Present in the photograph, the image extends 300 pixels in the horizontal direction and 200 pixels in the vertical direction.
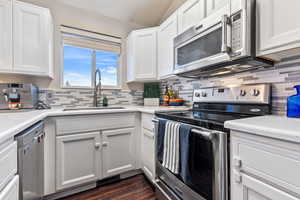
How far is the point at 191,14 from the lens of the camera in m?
1.51

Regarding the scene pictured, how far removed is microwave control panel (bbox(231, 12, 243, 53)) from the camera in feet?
3.33

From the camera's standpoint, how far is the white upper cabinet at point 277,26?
0.85 metres

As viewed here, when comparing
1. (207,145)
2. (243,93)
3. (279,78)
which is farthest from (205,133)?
(279,78)

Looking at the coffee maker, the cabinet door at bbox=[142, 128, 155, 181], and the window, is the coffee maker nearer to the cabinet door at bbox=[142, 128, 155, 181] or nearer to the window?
the window

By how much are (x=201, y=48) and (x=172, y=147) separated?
885 millimetres

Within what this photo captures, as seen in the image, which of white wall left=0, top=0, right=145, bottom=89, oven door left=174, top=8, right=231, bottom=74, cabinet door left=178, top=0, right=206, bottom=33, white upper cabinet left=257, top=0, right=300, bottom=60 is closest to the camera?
white upper cabinet left=257, top=0, right=300, bottom=60

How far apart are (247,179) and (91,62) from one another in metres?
2.41

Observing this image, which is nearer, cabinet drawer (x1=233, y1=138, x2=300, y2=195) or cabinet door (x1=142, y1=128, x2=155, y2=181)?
cabinet drawer (x1=233, y1=138, x2=300, y2=195)

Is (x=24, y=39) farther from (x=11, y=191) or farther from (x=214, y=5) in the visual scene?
(x=214, y=5)

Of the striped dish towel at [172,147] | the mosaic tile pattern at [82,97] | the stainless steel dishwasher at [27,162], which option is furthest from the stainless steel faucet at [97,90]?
the striped dish towel at [172,147]

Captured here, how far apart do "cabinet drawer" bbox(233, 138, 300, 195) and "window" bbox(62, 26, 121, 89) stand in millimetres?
2120

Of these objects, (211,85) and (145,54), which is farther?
(145,54)

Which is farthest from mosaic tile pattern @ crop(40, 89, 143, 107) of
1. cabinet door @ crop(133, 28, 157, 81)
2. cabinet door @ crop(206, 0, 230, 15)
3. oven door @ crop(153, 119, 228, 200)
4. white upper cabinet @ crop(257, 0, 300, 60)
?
white upper cabinet @ crop(257, 0, 300, 60)

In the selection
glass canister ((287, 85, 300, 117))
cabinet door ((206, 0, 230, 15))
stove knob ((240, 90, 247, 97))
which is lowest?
glass canister ((287, 85, 300, 117))
